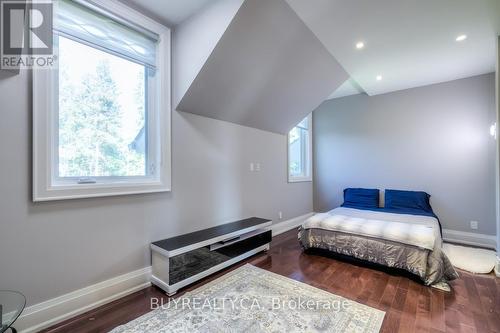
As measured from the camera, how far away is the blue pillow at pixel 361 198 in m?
4.14

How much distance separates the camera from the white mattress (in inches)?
91.8

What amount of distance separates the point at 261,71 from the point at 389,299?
2.66 metres

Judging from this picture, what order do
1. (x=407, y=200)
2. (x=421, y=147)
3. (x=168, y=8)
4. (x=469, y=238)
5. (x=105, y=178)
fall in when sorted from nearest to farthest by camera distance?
(x=105, y=178), (x=168, y=8), (x=469, y=238), (x=407, y=200), (x=421, y=147)

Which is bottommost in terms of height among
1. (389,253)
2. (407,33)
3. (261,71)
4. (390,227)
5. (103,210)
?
(389,253)

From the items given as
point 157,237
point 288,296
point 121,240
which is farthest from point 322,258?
point 121,240

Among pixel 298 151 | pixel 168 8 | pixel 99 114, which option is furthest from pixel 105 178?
pixel 298 151

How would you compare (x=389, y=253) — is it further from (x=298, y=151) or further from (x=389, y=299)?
(x=298, y=151)

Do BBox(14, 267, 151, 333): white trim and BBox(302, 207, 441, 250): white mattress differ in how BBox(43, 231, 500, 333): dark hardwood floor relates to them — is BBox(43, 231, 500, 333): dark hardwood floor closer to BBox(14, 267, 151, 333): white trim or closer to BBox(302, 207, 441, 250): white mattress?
BBox(14, 267, 151, 333): white trim

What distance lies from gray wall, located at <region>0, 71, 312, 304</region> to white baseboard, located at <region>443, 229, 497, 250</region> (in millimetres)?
3218

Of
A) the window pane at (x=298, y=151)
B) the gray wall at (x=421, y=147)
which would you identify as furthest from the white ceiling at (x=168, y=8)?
the gray wall at (x=421, y=147)

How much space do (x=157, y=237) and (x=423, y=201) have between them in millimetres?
4131

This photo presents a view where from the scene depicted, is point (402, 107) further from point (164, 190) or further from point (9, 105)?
point (9, 105)

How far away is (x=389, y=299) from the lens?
199 cm

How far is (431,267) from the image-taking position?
2230 mm
